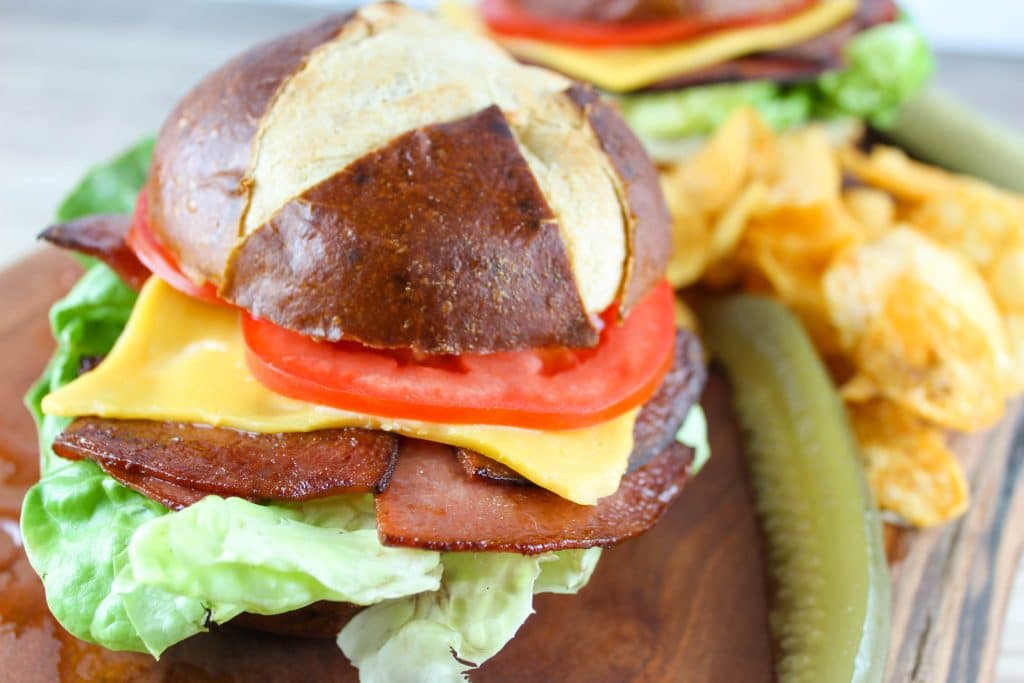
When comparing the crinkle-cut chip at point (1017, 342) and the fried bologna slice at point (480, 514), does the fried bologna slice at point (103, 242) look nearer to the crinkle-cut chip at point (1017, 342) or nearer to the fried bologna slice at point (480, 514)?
the fried bologna slice at point (480, 514)

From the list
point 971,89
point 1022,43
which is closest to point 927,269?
point 971,89

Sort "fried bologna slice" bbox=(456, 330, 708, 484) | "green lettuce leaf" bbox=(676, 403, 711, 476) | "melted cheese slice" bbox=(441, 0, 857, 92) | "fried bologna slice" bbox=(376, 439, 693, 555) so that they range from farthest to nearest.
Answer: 1. "melted cheese slice" bbox=(441, 0, 857, 92)
2. "green lettuce leaf" bbox=(676, 403, 711, 476)
3. "fried bologna slice" bbox=(456, 330, 708, 484)
4. "fried bologna slice" bbox=(376, 439, 693, 555)

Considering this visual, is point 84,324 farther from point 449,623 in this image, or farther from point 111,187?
point 449,623

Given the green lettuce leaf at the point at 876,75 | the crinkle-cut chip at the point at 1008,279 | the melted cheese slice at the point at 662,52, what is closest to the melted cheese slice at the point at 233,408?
the crinkle-cut chip at the point at 1008,279

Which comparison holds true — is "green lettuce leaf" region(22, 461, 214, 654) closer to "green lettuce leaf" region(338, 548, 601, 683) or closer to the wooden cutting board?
the wooden cutting board

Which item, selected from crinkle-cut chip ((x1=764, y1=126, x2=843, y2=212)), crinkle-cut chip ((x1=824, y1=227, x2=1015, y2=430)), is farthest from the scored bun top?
crinkle-cut chip ((x1=764, y1=126, x2=843, y2=212))

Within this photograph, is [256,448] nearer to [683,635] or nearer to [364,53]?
[364,53]

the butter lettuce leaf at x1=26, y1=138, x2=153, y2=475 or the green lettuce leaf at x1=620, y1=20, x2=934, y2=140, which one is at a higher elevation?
the butter lettuce leaf at x1=26, y1=138, x2=153, y2=475

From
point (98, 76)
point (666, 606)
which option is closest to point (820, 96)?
point (666, 606)
